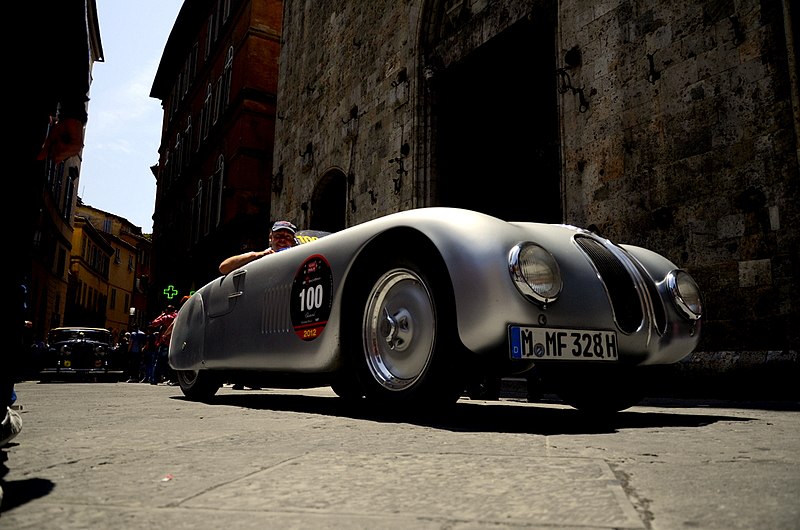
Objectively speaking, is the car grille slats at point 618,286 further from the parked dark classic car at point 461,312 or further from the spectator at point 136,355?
the spectator at point 136,355

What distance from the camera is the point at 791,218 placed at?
5.85 m

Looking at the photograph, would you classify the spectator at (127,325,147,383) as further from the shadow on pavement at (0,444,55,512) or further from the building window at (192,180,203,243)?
the shadow on pavement at (0,444,55,512)

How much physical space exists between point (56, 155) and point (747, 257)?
247 inches

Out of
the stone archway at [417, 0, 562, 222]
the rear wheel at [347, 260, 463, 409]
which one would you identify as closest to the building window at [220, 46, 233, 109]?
the stone archway at [417, 0, 562, 222]

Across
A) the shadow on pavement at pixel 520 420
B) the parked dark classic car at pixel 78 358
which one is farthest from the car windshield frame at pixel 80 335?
the shadow on pavement at pixel 520 420

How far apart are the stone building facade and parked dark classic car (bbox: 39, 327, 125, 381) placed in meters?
6.59

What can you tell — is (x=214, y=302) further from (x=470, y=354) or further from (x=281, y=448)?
(x=281, y=448)

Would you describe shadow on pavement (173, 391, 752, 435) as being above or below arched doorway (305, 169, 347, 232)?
below

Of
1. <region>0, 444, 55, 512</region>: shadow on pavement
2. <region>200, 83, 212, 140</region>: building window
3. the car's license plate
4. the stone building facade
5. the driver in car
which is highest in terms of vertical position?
<region>200, 83, 212, 140</region>: building window

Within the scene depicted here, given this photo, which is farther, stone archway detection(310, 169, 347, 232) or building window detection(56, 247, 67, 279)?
building window detection(56, 247, 67, 279)

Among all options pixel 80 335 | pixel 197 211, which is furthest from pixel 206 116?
pixel 80 335

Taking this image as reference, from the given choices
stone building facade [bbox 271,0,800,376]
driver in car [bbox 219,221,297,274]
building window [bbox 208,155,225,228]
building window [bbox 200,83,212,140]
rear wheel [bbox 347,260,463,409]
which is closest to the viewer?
rear wheel [bbox 347,260,463,409]

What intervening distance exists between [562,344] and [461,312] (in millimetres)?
458

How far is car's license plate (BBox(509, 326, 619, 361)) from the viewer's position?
2547mm
